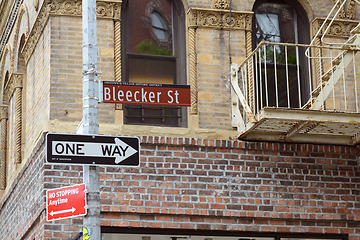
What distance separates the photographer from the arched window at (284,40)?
11.6 meters

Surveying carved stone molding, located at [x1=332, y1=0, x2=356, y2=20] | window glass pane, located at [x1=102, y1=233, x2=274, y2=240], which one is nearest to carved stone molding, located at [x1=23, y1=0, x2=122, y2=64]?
window glass pane, located at [x1=102, y1=233, x2=274, y2=240]

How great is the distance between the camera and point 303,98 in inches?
459

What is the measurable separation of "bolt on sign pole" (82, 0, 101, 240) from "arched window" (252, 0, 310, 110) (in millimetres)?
5215

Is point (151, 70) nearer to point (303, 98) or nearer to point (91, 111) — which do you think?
point (303, 98)

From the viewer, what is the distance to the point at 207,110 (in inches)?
423

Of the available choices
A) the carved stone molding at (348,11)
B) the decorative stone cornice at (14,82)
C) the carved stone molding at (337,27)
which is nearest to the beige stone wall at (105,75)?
the carved stone molding at (337,27)

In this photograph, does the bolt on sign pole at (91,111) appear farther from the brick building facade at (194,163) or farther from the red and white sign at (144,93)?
the brick building facade at (194,163)

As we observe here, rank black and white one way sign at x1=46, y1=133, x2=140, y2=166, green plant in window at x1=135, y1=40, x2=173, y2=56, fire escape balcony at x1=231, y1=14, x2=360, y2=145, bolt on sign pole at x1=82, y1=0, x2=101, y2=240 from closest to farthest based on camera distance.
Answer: bolt on sign pole at x1=82, y1=0, x2=101, y2=240
black and white one way sign at x1=46, y1=133, x2=140, y2=166
fire escape balcony at x1=231, y1=14, x2=360, y2=145
green plant in window at x1=135, y1=40, x2=173, y2=56

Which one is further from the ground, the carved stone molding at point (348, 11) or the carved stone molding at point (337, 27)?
the carved stone molding at point (348, 11)

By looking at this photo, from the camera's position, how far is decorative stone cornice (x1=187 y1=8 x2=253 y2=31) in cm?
1106

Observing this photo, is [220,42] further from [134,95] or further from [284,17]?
[134,95]

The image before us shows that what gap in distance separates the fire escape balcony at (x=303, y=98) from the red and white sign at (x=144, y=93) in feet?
7.32

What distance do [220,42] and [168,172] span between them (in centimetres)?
242

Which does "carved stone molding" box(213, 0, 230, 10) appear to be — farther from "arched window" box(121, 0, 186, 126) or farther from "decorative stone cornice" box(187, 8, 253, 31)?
"arched window" box(121, 0, 186, 126)
